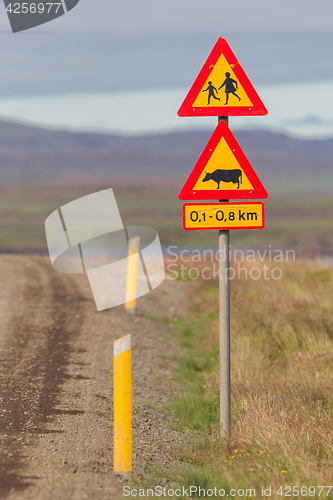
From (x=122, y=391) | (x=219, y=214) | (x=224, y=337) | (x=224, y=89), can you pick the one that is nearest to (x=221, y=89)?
(x=224, y=89)

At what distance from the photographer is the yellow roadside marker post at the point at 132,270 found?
32.3ft

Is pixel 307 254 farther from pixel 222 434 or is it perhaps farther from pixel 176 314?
pixel 222 434

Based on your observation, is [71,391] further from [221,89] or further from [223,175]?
[221,89]

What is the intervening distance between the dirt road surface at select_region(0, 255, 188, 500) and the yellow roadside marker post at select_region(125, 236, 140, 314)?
0.19m

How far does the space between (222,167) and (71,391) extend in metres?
3.10

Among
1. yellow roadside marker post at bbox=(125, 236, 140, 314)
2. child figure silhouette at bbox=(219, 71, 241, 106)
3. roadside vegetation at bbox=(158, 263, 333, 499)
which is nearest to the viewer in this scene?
roadside vegetation at bbox=(158, 263, 333, 499)

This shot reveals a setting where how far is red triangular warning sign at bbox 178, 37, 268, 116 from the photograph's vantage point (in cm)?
453

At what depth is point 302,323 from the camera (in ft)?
26.3

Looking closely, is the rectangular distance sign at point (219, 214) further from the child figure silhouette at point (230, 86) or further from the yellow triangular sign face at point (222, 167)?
the child figure silhouette at point (230, 86)

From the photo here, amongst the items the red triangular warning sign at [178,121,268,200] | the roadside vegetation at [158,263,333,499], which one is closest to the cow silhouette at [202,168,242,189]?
the red triangular warning sign at [178,121,268,200]

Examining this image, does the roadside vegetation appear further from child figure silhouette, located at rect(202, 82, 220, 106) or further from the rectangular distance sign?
child figure silhouette, located at rect(202, 82, 220, 106)

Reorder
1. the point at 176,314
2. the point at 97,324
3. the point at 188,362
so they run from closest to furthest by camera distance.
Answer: the point at 188,362, the point at 97,324, the point at 176,314

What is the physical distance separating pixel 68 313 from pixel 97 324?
0.82 meters

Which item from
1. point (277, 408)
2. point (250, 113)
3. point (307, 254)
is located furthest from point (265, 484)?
point (307, 254)
